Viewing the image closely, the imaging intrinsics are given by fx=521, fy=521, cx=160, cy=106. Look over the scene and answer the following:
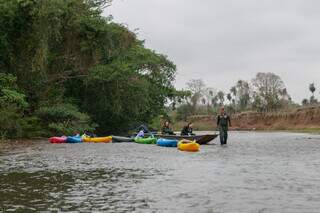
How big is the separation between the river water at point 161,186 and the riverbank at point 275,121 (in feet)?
224

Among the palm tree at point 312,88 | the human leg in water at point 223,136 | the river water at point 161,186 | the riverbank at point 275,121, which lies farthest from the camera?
the palm tree at point 312,88

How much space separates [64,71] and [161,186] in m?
32.4

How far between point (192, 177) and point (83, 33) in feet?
102

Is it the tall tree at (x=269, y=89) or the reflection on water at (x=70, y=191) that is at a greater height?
the tall tree at (x=269, y=89)

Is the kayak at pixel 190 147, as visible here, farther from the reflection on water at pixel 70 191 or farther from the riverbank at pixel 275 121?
the riverbank at pixel 275 121

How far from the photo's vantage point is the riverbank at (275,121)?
313 ft

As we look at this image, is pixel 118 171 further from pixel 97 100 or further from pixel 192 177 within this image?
pixel 97 100

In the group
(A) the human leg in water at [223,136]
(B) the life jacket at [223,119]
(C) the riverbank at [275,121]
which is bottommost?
(A) the human leg in water at [223,136]

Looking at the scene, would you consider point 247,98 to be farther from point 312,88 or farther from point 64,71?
point 64,71

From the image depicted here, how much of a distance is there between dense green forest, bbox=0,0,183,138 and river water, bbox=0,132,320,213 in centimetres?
1919

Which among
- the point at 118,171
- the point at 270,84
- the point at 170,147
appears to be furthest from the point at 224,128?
the point at 270,84

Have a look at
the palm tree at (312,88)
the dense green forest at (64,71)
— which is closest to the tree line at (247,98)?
the palm tree at (312,88)

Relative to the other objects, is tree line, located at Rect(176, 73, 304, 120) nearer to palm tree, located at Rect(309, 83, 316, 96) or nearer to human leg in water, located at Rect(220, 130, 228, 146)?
palm tree, located at Rect(309, 83, 316, 96)

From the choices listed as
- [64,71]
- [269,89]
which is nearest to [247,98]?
[269,89]
